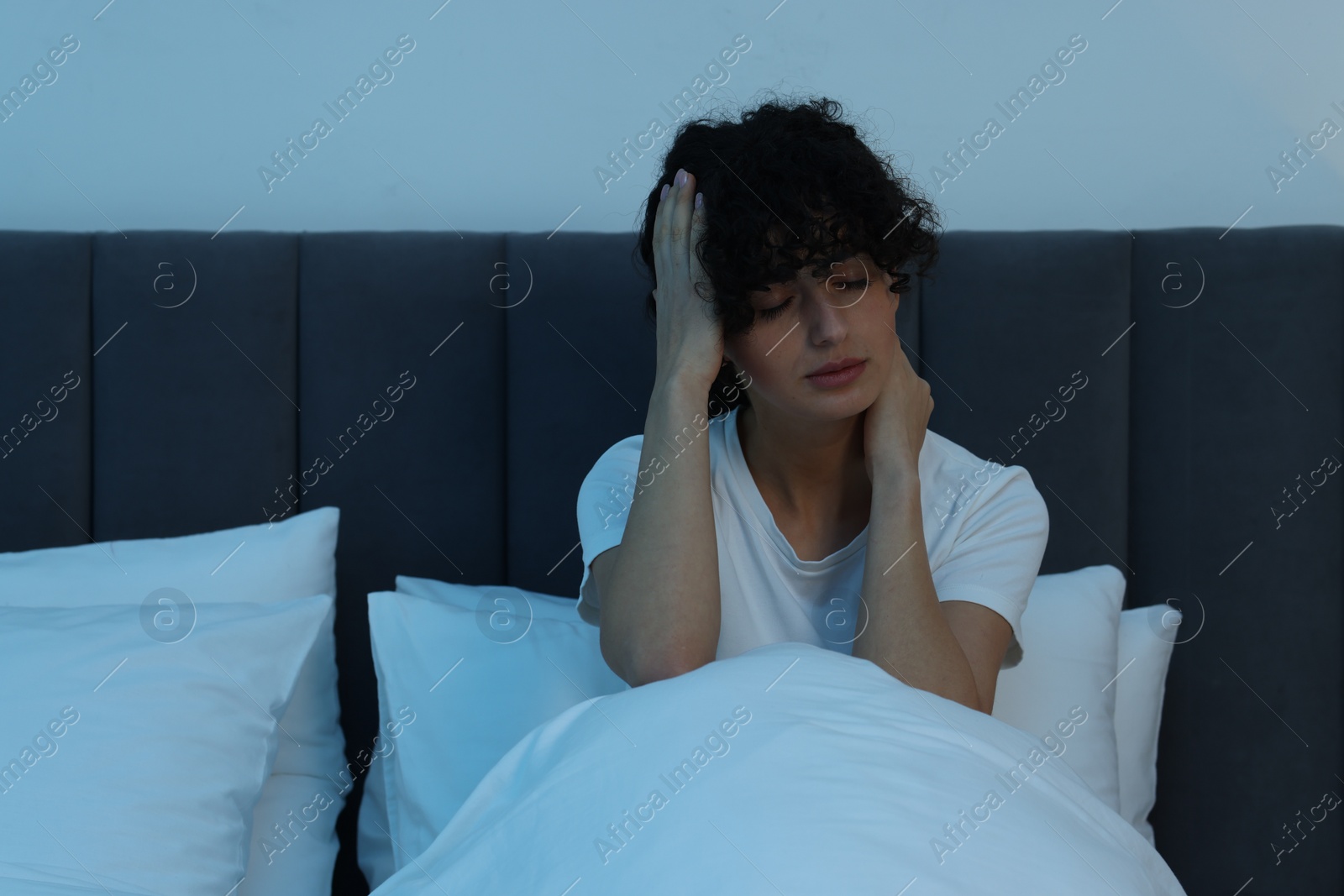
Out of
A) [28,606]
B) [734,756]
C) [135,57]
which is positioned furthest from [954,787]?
[135,57]

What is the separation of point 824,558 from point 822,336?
0.26 meters

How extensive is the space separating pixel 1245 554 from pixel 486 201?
1086 millimetres

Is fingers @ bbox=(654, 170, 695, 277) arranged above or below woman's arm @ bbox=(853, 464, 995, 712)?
above

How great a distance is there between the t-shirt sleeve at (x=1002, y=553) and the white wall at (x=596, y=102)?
0.46 m

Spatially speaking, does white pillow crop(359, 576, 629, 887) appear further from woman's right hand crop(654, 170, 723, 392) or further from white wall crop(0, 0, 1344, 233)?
white wall crop(0, 0, 1344, 233)

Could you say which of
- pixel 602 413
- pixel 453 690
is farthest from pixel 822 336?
pixel 453 690

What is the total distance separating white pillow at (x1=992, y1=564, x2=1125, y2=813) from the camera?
1.02 m

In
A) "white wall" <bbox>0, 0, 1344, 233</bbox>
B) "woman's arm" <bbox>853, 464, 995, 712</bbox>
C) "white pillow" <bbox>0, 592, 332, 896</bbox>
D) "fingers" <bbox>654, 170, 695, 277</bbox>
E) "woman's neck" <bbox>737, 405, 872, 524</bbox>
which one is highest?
"white wall" <bbox>0, 0, 1344, 233</bbox>

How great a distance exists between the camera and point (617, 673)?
94cm

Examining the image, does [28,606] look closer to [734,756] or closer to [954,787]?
[734,756]

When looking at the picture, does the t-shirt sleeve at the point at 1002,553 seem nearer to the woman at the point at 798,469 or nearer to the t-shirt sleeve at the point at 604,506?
the woman at the point at 798,469

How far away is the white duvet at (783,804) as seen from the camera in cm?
62

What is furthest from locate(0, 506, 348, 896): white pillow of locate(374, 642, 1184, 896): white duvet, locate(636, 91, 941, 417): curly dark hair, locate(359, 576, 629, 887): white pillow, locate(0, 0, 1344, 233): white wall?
locate(636, 91, 941, 417): curly dark hair

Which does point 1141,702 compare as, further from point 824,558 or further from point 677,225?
point 677,225
